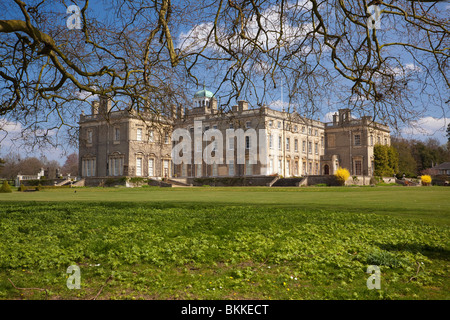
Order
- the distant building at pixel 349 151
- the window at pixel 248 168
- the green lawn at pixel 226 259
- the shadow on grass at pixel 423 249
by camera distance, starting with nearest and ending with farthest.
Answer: the green lawn at pixel 226 259
the shadow on grass at pixel 423 249
the window at pixel 248 168
the distant building at pixel 349 151

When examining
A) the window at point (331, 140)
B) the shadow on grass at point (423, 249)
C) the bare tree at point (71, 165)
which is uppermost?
the window at point (331, 140)

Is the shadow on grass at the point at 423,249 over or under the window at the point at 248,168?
under

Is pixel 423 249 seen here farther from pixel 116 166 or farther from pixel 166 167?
pixel 166 167

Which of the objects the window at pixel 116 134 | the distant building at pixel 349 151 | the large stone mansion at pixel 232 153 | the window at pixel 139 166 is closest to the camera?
the large stone mansion at pixel 232 153

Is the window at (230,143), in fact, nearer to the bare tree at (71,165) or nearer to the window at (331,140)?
the window at (331,140)

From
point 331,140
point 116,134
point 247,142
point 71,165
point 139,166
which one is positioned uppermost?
point 116,134

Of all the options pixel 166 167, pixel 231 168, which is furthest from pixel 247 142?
pixel 166 167

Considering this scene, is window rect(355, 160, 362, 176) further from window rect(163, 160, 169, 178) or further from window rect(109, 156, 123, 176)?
window rect(109, 156, 123, 176)

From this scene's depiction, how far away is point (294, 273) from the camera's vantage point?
461 centimetres

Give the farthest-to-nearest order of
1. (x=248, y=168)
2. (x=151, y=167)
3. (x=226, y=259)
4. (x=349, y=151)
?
1. (x=349, y=151)
2. (x=151, y=167)
3. (x=248, y=168)
4. (x=226, y=259)

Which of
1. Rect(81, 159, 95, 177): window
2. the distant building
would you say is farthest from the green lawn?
Rect(81, 159, 95, 177): window

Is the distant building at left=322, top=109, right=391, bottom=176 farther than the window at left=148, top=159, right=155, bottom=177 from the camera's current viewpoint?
Yes

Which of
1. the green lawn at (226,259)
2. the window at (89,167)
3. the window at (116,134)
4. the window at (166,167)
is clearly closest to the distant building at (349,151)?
the window at (166,167)
